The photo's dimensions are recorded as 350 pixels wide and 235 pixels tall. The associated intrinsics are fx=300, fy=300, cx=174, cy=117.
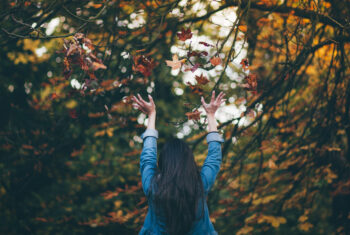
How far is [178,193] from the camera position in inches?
68.0

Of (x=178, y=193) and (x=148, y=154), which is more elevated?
(x=148, y=154)

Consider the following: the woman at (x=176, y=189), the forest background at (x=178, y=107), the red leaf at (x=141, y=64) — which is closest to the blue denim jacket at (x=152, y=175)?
the woman at (x=176, y=189)

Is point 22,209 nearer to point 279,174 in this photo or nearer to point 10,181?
point 10,181

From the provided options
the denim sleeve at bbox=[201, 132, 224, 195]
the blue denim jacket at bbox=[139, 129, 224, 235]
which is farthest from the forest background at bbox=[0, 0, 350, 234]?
the blue denim jacket at bbox=[139, 129, 224, 235]

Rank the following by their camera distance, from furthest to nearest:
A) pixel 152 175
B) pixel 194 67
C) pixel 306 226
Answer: pixel 306 226 → pixel 194 67 → pixel 152 175

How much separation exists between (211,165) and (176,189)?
31 cm

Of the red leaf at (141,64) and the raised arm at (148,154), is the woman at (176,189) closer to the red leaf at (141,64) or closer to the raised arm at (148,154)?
the raised arm at (148,154)

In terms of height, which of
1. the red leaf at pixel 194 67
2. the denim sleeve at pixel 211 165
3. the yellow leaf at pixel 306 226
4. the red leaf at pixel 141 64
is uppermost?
the red leaf at pixel 141 64

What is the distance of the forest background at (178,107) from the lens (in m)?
2.96

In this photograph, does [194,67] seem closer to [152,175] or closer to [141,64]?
[141,64]

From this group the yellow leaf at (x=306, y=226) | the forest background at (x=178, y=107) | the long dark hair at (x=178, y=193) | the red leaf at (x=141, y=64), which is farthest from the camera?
the yellow leaf at (x=306, y=226)

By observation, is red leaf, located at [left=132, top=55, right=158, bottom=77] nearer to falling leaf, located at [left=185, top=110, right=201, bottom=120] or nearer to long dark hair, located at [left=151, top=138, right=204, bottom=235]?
falling leaf, located at [left=185, top=110, right=201, bottom=120]

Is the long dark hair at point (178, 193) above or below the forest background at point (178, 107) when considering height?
below

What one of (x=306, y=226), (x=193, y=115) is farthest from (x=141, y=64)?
(x=306, y=226)
